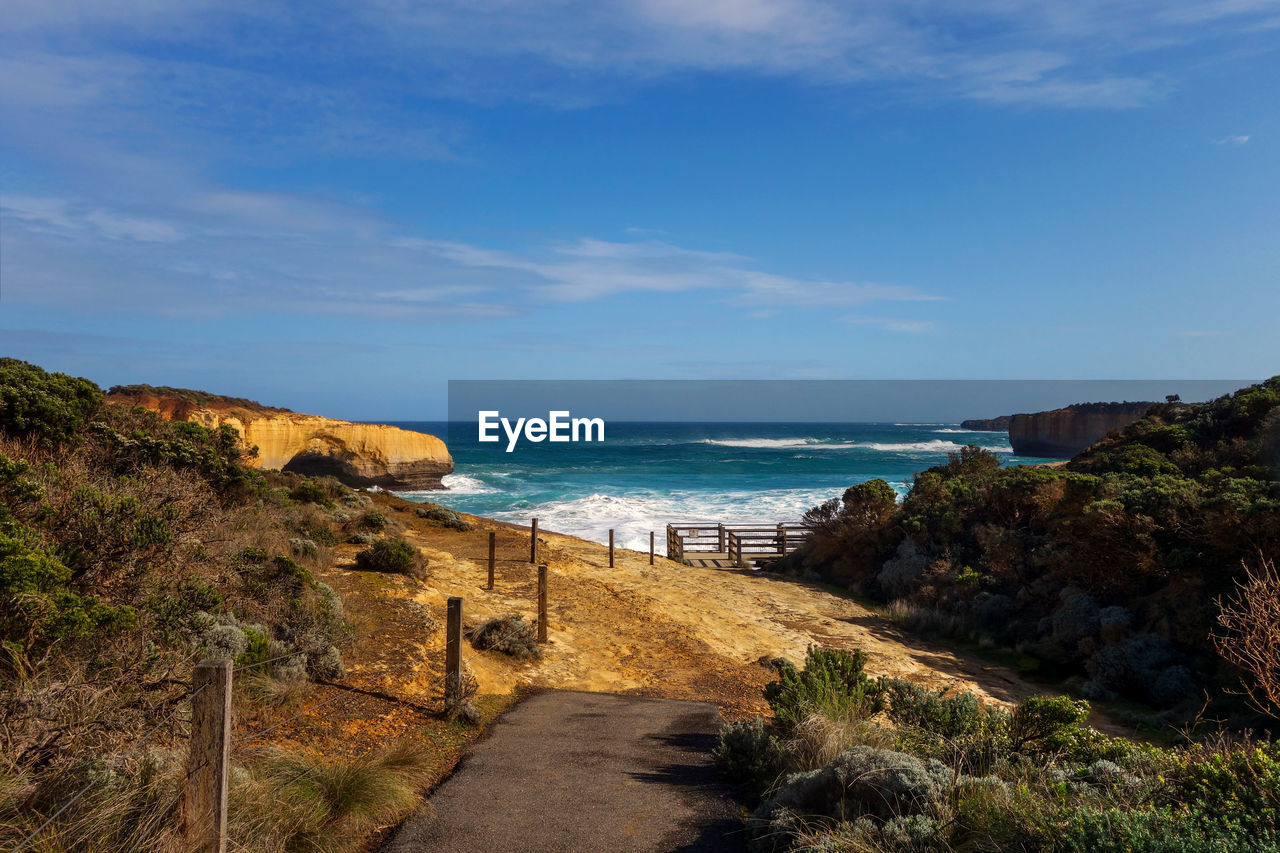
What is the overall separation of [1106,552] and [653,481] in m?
45.7

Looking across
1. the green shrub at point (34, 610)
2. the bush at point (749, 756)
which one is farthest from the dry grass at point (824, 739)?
the green shrub at point (34, 610)

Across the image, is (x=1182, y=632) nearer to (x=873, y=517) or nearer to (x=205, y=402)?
(x=873, y=517)

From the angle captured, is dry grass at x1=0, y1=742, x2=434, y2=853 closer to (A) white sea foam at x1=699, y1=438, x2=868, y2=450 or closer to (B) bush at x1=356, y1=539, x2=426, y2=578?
(B) bush at x1=356, y1=539, x2=426, y2=578

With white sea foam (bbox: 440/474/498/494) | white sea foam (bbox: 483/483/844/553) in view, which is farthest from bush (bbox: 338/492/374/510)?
white sea foam (bbox: 440/474/498/494)

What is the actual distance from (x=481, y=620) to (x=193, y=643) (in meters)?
5.53

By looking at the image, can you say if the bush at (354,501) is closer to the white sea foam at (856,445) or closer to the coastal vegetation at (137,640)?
the coastal vegetation at (137,640)

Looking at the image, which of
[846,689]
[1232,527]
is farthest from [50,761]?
[1232,527]

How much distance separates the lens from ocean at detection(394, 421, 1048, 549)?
131ft

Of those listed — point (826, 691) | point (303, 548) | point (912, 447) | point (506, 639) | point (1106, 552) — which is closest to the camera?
point (826, 691)

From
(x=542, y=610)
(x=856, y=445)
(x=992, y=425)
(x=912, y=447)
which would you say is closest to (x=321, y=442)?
(x=542, y=610)

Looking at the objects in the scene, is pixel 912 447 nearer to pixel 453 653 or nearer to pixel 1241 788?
pixel 453 653

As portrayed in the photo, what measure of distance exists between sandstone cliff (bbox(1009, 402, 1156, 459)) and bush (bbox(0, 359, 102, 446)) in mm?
97566

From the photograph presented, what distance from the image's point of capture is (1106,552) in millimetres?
13203

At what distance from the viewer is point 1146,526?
12.6 m
